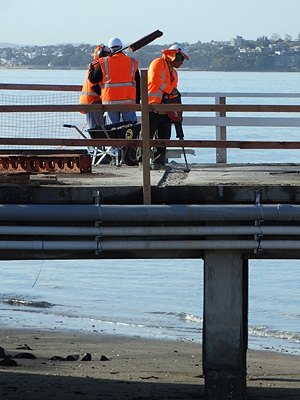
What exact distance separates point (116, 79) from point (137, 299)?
714 cm

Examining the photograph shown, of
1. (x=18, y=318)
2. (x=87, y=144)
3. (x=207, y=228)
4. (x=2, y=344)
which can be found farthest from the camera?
(x=18, y=318)

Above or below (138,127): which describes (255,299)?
below

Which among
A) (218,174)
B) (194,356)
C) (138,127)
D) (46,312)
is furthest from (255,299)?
(218,174)

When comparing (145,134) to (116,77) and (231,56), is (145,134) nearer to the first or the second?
(116,77)

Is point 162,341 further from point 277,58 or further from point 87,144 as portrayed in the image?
point 277,58

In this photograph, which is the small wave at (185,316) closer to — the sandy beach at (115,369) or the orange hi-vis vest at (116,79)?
the sandy beach at (115,369)

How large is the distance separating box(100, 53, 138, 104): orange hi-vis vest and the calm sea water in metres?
3.99

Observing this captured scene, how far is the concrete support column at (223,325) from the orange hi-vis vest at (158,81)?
467 centimetres

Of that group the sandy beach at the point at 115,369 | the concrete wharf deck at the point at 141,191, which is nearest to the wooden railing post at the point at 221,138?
the sandy beach at the point at 115,369

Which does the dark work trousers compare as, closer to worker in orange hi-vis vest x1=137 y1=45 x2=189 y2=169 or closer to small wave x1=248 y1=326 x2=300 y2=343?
worker in orange hi-vis vest x1=137 y1=45 x2=189 y2=169

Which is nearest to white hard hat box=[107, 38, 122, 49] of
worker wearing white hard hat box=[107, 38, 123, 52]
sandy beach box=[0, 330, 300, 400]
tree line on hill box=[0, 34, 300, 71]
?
worker wearing white hard hat box=[107, 38, 123, 52]

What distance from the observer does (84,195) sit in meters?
9.05

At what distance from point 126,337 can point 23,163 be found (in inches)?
217

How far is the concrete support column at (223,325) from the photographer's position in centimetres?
910
